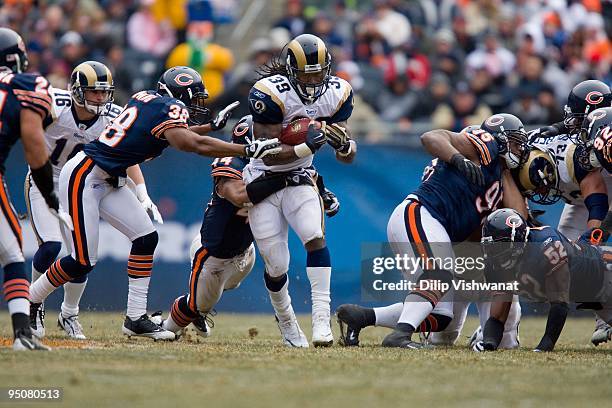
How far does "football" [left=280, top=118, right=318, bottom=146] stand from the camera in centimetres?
802

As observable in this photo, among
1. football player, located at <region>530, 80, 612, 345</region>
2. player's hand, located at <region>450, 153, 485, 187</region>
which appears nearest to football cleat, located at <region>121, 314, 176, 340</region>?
player's hand, located at <region>450, 153, 485, 187</region>

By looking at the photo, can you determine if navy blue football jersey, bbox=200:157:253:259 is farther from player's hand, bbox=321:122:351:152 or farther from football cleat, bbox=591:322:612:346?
football cleat, bbox=591:322:612:346

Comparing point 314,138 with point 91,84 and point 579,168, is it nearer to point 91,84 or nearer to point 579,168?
point 91,84

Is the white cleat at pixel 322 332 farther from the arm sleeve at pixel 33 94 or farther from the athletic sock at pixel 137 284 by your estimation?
the arm sleeve at pixel 33 94

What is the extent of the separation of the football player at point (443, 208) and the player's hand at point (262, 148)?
4.10 feet

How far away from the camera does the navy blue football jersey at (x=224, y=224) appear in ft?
28.2

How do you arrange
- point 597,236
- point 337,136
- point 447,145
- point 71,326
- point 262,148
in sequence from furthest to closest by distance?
point 71,326, point 597,236, point 447,145, point 337,136, point 262,148

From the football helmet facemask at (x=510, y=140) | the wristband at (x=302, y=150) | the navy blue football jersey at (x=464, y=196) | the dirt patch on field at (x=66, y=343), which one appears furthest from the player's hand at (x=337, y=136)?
the dirt patch on field at (x=66, y=343)

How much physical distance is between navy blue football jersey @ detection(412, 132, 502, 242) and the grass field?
99cm

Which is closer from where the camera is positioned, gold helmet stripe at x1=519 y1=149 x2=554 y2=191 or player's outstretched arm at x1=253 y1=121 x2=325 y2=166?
player's outstretched arm at x1=253 y1=121 x2=325 y2=166

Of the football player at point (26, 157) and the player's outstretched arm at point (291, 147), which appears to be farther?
the player's outstretched arm at point (291, 147)

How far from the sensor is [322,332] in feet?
26.2

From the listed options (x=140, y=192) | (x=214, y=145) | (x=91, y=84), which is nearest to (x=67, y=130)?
(x=91, y=84)

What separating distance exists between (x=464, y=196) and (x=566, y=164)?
4.52ft
